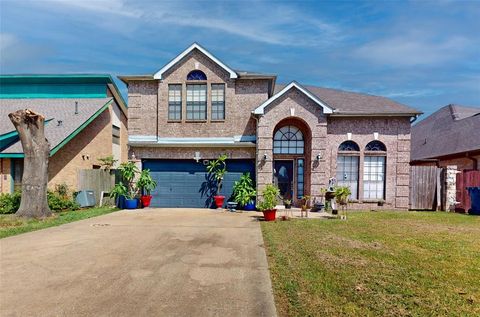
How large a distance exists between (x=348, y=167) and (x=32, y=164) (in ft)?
45.9

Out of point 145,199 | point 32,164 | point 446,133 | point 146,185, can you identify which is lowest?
point 145,199

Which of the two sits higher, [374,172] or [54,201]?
[374,172]

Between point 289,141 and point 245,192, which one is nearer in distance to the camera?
point 245,192

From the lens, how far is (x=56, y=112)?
733 inches

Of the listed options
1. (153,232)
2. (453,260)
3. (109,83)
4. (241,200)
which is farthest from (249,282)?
(109,83)

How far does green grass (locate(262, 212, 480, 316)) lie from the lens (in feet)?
14.0

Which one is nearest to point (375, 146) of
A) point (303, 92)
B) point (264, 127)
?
point (303, 92)

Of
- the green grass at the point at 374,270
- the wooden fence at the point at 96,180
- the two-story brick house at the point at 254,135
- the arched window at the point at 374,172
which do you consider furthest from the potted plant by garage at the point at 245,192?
the wooden fence at the point at 96,180

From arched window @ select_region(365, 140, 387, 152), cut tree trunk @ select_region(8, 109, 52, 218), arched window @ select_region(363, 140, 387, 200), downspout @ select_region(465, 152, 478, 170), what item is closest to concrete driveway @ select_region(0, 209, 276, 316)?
cut tree trunk @ select_region(8, 109, 52, 218)

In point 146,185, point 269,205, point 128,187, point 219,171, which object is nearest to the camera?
point 269,205

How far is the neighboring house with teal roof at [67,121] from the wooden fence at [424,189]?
56.9 feet

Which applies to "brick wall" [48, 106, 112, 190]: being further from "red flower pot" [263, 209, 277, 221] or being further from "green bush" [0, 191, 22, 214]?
"red flower pot" [263, 209, 277, 221]

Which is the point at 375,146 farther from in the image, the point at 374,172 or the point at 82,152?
the point at 82,152

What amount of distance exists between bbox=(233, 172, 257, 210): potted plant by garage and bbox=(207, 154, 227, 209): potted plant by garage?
2.65 ft
